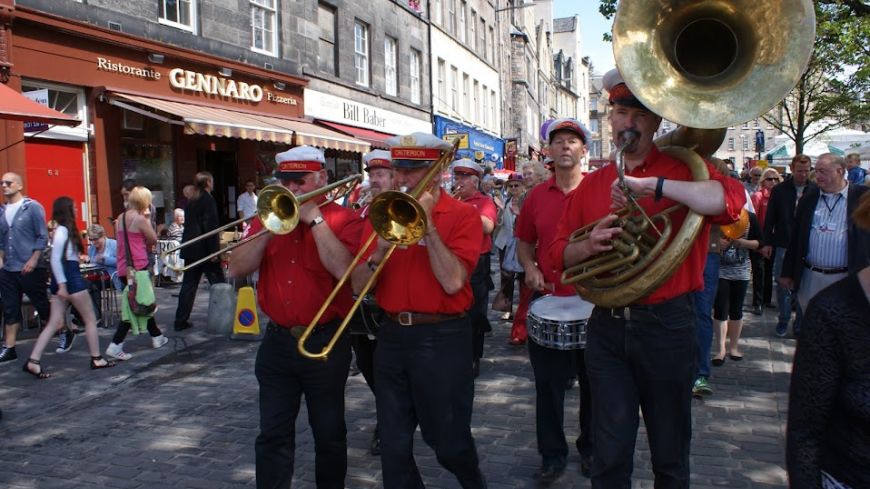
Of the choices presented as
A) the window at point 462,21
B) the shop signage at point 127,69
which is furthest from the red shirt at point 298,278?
the window at point 462,21

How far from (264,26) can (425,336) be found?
48.8ft

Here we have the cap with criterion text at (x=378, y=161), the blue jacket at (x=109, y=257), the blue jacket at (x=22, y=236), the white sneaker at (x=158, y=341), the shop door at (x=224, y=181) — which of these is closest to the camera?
the cap with criterion text at (x=378, y=161)

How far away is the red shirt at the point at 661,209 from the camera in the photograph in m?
2.86

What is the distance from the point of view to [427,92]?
26.6 m

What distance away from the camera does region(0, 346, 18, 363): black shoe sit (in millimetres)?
7230

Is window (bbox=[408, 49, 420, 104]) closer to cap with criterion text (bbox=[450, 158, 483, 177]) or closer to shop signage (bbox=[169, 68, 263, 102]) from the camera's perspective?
shop signage (bbox=[169, 68, 263, 102])

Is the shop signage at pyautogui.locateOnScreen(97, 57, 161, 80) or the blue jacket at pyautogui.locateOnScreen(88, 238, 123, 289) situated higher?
the shop signage at pyautogui.locateOnScreen(97, 57, 161, 80)

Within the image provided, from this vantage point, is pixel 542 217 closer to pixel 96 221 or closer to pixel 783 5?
pixel 783 5

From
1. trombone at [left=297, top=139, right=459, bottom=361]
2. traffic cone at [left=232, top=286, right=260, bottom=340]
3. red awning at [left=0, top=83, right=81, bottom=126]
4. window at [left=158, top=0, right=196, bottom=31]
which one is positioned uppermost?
window at [left=158, top=0, right=196, bottom=31]

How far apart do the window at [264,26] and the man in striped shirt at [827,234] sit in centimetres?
1281

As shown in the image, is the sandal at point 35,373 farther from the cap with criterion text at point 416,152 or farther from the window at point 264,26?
the window at point 264,26

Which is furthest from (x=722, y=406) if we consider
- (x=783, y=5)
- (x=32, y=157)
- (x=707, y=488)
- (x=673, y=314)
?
(x=32, y=157)

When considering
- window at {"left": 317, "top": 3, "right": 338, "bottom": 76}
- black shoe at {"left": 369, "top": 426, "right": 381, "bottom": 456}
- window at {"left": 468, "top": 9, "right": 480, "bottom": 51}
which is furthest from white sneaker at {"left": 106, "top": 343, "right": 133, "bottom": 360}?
window at {"left": 468, "top": 9, "right": 480, "bottom": 51}

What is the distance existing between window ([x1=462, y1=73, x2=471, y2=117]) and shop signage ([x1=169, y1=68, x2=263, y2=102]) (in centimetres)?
1612
